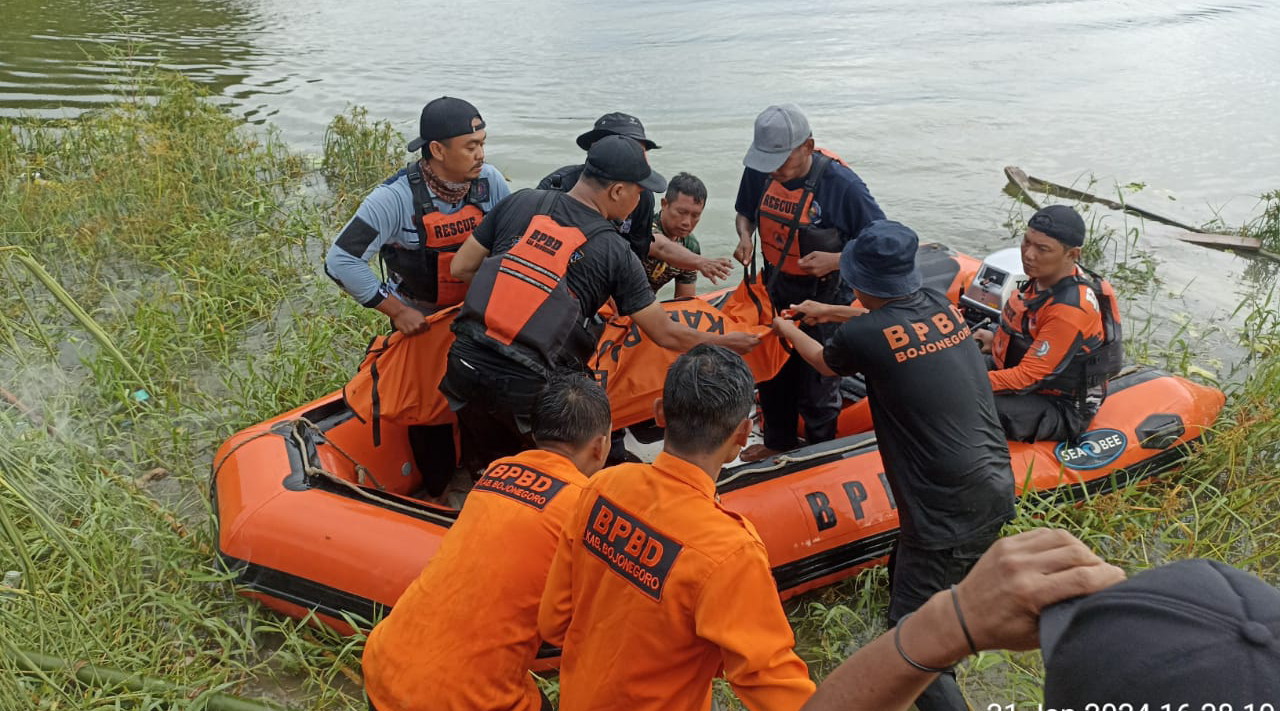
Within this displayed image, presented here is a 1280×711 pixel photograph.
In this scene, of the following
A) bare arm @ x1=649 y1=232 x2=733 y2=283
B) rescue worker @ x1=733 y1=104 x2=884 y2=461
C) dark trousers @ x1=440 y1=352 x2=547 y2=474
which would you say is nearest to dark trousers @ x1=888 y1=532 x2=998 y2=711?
rescue worker @ x1=733 y1=104 x2=884 y2=461

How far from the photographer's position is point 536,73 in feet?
45.8

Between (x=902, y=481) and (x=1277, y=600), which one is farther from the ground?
(x=1277, y=600)

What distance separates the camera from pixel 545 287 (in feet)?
10.2

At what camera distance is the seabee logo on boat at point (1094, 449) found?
3.78 meters

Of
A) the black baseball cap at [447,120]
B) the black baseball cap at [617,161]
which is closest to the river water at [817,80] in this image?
the black baseball cap at [447,120]

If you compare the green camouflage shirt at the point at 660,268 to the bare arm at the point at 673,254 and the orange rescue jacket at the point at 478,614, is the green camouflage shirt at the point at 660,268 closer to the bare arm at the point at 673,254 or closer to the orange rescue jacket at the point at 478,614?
the bare arm at the point at 673,254

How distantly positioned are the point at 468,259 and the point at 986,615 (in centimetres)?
268

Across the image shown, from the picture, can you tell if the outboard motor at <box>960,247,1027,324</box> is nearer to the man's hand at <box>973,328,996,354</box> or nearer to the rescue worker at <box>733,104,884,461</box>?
the man's hand at <box>973,328,996,354</box>

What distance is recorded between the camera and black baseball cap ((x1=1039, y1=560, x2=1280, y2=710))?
2.53 feet

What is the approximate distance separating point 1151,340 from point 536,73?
10.4 meters

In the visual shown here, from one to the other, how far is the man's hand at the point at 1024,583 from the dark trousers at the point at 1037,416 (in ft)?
9.48

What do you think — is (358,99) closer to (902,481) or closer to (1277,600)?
(902,481)

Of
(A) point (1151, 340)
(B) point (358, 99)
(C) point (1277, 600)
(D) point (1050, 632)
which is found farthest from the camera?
(B) point (358, 99)

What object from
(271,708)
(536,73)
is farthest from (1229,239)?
(536,73)
